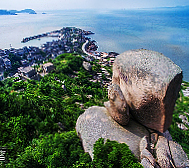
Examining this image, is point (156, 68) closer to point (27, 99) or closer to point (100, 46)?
point (27, 99)

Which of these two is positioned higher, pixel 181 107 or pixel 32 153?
pixel 32 153

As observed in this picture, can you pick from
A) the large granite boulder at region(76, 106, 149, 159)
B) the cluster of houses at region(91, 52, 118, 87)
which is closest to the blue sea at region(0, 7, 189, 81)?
the cluster of houses at region(91, 52, 118, 87)

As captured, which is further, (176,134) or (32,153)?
(176,134)

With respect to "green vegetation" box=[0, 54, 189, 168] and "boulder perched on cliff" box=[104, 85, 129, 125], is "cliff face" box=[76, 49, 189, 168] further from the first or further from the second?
"green vegetation" box=[0, 54, 189, 168]

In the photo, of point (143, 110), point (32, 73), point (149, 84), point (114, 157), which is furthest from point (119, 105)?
point (32, 73)

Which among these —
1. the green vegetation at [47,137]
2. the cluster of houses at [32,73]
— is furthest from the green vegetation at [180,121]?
the cluster of houses at [32,73]

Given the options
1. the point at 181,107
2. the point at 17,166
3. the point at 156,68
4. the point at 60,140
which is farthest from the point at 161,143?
the point at 181,107

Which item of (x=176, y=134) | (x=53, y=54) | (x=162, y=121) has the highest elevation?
(x=162, y=121)

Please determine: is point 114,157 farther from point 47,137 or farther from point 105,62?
point 105,62
